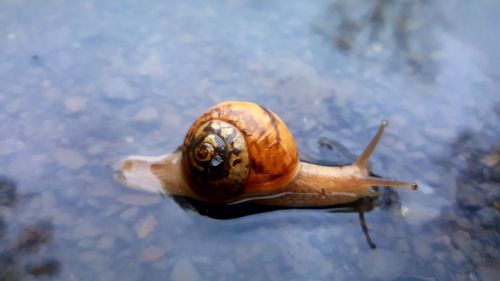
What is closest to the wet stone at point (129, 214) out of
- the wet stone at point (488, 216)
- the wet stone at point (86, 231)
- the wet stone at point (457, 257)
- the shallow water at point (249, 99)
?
the shallow water at point (249, 99)

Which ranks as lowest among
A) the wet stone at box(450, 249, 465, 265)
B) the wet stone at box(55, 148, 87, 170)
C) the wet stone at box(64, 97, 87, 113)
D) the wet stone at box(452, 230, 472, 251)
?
the wet stone at box(55, 148, 87, 170)

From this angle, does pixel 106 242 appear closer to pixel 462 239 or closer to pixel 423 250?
pixel 423 250

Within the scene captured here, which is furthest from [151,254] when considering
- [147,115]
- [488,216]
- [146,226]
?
[488,216]

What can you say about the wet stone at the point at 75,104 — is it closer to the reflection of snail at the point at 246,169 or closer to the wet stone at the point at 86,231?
the reflection of snail at the point at 246,169

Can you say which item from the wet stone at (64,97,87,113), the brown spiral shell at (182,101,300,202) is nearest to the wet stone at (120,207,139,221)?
the brown spiral shell at (182,101,300,202)

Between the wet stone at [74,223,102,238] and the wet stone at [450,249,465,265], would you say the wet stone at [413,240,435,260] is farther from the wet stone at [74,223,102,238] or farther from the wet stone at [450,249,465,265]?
the wet stone at [74,223,102,238]

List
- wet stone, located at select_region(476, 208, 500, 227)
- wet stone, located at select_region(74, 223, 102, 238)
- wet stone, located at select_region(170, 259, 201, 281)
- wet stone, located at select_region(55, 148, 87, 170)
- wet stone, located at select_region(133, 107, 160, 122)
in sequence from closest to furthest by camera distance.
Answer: wet stone, located at select_region(170, 259, 201, 281) < wet stone, located at select_region(74, 223, 102, 238) < wet stone, located at select_region(476, 208, 500, 227) < wet stone, located at select_region(55, 148, 87, 170) < wet stone, located at select_region(133, 107, 160, 122)
